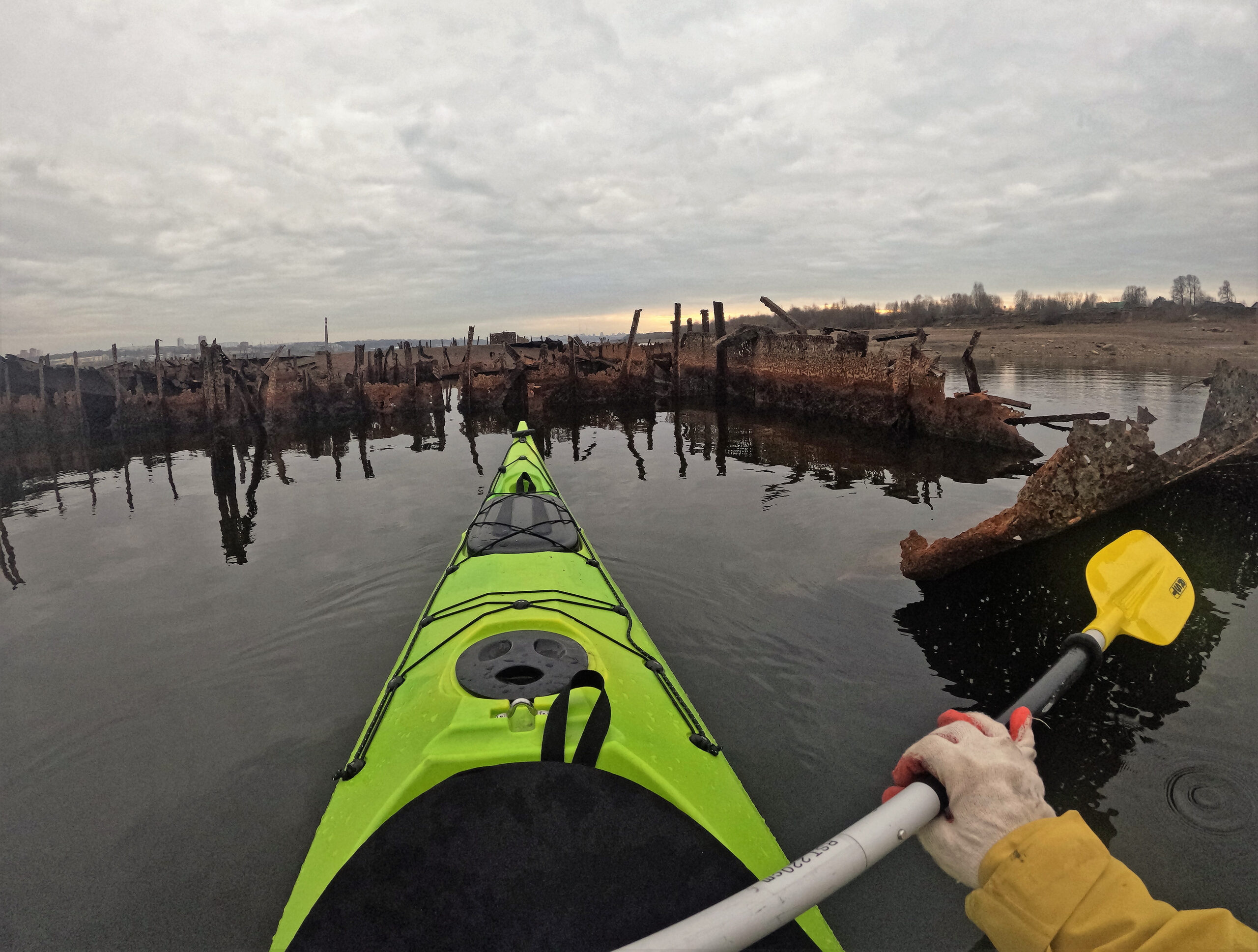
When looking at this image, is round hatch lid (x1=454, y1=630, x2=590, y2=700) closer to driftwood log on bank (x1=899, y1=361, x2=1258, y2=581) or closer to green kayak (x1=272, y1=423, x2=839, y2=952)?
green kayak (x1=272, y1=423, x2=839, y2=952)

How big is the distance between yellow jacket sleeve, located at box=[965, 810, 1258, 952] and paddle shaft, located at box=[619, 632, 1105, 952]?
0.70ft

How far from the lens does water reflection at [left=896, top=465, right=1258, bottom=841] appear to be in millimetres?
4207

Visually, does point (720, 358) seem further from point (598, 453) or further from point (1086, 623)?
point (1086, 623)

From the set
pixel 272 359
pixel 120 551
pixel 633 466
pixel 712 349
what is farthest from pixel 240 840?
pixel 272 359

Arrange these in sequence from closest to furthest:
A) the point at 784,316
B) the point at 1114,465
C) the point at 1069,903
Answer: the point at 1069,903
the point at 1114,465
the point at 784,316

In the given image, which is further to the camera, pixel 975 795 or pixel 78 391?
pixel 78 391

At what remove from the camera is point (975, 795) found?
1714 mm

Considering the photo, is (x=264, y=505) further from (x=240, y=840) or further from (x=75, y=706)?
(x=240, y=840)

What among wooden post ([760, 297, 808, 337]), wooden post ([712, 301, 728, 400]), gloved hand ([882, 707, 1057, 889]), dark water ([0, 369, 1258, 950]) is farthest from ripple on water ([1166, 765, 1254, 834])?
wooden post ([712, 301, 728, 400])

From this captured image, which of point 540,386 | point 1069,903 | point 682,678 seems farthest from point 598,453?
point 1069,903

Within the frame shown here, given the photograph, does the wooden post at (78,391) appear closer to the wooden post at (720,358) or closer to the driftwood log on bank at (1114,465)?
the wooden post at (720,358)

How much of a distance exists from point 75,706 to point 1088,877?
6.93 m

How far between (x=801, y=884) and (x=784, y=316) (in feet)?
58.4

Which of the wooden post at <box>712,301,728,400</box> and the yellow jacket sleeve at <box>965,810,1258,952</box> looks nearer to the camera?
the yellow jacket sleeve at <box>965,810,1258,952</box>
